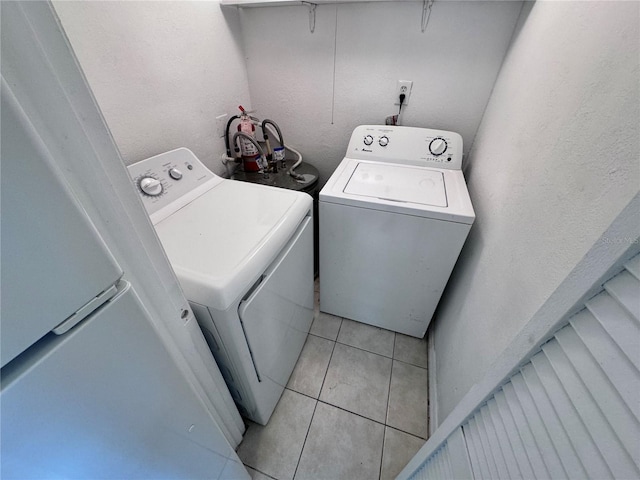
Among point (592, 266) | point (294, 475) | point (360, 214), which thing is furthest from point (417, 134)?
point (294, 475)

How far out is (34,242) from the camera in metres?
0.25

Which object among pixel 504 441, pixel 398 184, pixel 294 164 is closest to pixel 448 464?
pixel 504 441

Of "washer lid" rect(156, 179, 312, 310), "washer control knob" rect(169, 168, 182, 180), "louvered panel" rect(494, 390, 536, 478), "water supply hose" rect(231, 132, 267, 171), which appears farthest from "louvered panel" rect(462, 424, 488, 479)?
"water supply hose" rect(231, 132, 267, 171)

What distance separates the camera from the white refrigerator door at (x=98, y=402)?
0.28m

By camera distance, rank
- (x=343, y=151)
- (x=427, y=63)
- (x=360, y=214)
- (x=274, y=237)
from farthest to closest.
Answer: (x=343, y=151) → (x=427, y=63) → (x=360, y=214) → (x=274, y=237)

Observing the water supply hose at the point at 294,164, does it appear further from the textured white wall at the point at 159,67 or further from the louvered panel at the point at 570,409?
the louvered panel at the point at 570,409

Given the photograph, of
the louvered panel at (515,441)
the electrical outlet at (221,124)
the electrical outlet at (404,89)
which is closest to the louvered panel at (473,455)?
the louvered panel at (515,441)

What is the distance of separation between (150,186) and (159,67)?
0.57 meters

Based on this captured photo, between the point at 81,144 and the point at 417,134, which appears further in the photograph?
the point at 417,134

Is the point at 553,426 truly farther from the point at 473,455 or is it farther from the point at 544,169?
the point at 544,169

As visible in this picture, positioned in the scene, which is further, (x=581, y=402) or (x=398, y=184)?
(x=398, y=184)

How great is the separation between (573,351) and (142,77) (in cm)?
164

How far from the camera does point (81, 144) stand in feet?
1.15

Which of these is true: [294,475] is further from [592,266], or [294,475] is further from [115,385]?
[592,266]
